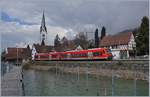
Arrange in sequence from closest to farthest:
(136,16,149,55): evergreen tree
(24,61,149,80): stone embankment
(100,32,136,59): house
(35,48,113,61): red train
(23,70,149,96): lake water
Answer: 1. (23,70,149,96): lake water
2. (24,61,149,80): stone embankment
3. (35,48,113,61): red train
4. (136,16,149,55): evergreen tree
5. (100,32,136,59): house

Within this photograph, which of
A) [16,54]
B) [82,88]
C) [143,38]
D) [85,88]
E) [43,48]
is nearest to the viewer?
[85,88]

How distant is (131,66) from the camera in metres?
45.1

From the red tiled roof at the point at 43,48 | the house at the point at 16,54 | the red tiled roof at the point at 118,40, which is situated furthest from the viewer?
the red tiled roof at the point at 43,48

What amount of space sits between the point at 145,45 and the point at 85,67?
11114mm

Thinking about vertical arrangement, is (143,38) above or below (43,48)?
above

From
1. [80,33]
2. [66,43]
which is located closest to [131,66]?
[80,33]

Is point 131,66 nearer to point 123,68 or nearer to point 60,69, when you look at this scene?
point 123,68

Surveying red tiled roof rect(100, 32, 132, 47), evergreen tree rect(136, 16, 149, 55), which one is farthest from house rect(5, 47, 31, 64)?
evergreen tree rect(136, 16, 149, 55)

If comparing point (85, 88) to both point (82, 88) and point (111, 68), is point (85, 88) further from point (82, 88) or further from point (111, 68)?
point (111, 68)

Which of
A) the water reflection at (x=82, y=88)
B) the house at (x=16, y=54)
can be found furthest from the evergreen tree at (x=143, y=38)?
the house at (x=16, y=54)

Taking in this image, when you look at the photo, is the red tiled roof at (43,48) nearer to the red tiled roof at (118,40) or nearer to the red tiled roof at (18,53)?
the red tiled roof at (18,53)

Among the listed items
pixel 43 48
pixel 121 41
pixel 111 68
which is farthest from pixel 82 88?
pixel 43 48

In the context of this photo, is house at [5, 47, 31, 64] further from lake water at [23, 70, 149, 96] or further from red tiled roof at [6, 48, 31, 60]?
lake water at [23, 70, 149, 96]

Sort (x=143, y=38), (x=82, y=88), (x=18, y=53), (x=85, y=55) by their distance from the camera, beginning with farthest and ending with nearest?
(x=18, y=53), (x=85, y=55), (x=143, y=38), (x=82, y=88)
